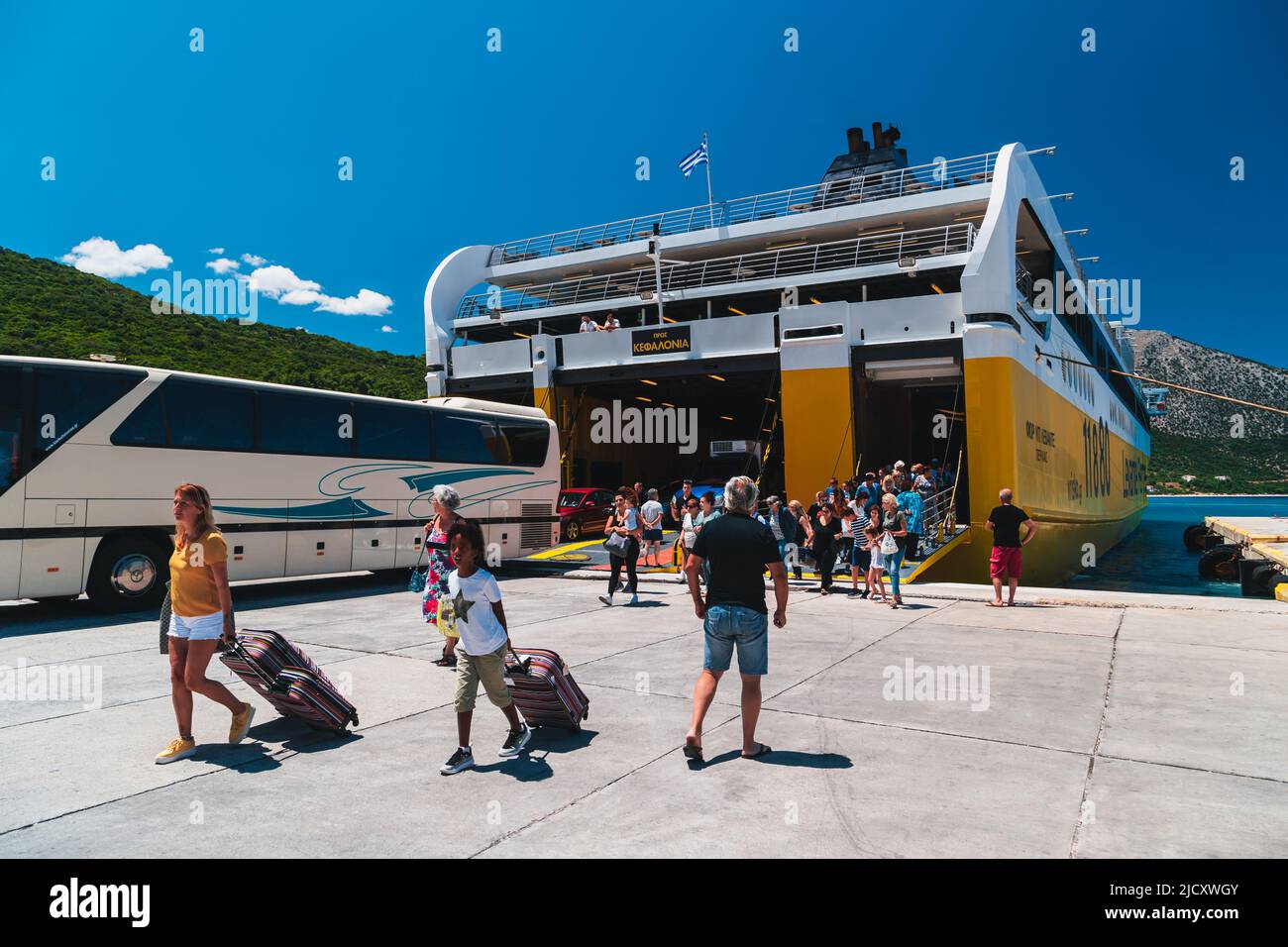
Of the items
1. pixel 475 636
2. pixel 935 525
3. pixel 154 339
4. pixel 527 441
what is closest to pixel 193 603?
pixel 475 636

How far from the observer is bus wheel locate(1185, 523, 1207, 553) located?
37341 mm

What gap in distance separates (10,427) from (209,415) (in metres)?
2.44

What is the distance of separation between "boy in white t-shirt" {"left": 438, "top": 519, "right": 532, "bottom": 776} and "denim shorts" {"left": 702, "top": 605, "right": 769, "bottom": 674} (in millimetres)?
1296

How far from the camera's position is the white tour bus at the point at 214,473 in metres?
10.1

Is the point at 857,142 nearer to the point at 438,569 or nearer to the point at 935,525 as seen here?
the point at 935,525

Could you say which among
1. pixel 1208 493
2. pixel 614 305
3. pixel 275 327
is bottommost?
pixel 1208 493

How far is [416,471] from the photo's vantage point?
603 inches

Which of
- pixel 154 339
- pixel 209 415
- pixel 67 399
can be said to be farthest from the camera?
pixel 154 339

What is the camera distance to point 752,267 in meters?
26.1

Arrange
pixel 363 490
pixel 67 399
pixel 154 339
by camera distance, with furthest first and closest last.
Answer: pixel 154 339, pixel 363 490, pixel 67 399

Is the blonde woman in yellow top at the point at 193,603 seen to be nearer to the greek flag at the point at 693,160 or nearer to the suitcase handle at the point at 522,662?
the suitcase handle at the point at 522,662
